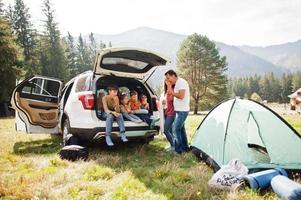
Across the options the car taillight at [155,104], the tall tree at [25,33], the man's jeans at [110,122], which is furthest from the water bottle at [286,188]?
the tall tree at [25,33]

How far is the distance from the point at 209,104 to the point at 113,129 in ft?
120

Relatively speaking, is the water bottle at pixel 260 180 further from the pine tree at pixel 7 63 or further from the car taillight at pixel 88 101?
the pine tree at pixel 7 63

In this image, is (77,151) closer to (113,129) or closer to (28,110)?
(113,129)

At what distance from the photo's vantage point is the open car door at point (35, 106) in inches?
374

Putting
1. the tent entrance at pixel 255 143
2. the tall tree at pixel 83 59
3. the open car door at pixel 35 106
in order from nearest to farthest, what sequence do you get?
1. the tent entrance at pixel 255 143
2. the open car door at pixel 35 106
3. the tall tree at pixel 83 59

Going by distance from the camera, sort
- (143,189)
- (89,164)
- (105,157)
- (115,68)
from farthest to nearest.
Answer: (115,68) → (105,157) → (89,164) → (143,189)

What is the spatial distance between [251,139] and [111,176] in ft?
10.2

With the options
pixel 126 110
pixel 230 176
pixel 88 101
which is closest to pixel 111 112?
pixel 88 101

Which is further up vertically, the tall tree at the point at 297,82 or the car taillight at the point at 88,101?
the tall tree at the point at 297,82

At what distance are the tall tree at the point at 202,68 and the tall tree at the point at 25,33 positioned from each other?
1890cm

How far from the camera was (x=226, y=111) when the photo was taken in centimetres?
682

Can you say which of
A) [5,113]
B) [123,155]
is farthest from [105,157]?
[5,113]

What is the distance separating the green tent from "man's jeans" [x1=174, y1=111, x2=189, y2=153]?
0.89 m

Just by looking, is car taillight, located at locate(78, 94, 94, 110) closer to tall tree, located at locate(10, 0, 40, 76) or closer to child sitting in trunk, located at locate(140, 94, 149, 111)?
child sitting in trunk, located at locate(140, 94, 149, 111)
